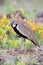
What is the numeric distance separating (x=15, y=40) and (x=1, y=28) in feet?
5.67

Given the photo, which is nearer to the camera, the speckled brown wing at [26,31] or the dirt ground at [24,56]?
the dirt ground at [24,56]

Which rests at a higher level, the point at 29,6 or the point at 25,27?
the point at 25,27

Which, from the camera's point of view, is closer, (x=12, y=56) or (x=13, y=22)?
(x=12, y=56)

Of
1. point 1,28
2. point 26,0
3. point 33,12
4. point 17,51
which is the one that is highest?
point 17,51

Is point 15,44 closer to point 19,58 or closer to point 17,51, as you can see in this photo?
point 17,51

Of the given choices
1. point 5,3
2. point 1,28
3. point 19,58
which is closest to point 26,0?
point 5,3

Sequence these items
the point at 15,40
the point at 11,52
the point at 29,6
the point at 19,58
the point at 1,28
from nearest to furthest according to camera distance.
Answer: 1. the point at 19,58
2. the point at 11,52
3. the point at 15,40
4. the point at 1,28
5. the point at 29,6

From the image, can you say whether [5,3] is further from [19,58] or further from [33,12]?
[19,58]

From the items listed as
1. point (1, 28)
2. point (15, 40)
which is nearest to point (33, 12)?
point (1, 28)

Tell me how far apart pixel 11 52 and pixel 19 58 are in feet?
2.56

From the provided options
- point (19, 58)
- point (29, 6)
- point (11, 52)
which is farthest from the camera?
point (29, 6)

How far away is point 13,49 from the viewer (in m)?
11.2

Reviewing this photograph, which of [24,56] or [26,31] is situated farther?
[26,31]

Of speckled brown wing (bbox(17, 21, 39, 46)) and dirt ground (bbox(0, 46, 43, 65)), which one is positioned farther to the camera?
speckled brown wing (bbox(17, 21, 39, 46))
